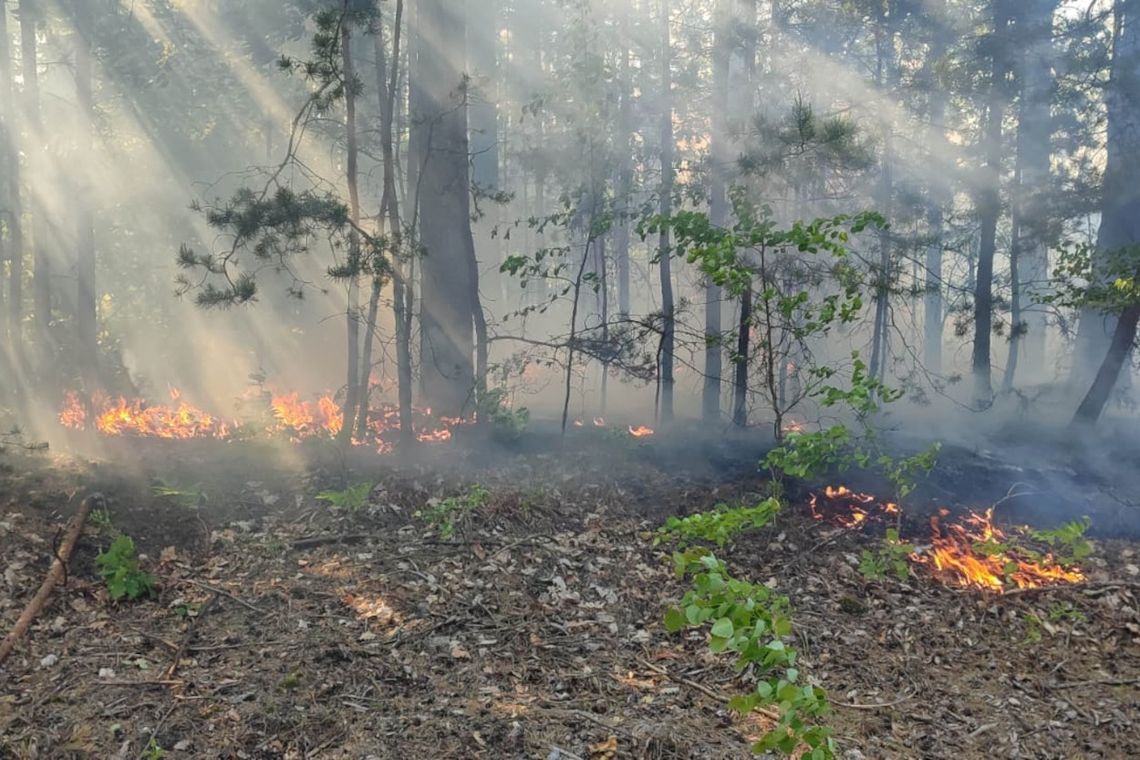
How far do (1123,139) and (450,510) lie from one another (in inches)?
638

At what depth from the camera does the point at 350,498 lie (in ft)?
26.6

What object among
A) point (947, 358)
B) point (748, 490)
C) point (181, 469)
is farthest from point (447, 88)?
point (947, 358)

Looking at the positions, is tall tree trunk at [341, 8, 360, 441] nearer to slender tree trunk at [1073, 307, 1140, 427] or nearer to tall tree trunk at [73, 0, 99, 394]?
tall tree trunk at [73, 0, 99, 394]

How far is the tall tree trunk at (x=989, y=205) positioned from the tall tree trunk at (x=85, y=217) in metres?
18.1

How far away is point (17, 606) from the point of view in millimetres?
5812

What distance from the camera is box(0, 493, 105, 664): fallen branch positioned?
17.5ft

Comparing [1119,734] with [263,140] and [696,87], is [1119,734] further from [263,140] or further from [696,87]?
[263,140]

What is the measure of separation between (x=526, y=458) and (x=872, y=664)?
19.6 ft

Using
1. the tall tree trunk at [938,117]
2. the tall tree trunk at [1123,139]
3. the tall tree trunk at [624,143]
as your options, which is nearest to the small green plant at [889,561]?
the tall tree trunk at [624,143]

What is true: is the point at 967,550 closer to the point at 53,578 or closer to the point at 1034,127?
the point at 53,578

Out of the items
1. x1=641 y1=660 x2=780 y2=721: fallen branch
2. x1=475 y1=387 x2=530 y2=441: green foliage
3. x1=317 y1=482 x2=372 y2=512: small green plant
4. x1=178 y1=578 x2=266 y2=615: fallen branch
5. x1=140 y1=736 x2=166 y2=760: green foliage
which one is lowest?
x1=641 y1=660 x2=780 y2=721: fallen branch

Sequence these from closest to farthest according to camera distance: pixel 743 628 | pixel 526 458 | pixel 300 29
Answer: pixel 743 628, pixel 526 458, pixel 300 29

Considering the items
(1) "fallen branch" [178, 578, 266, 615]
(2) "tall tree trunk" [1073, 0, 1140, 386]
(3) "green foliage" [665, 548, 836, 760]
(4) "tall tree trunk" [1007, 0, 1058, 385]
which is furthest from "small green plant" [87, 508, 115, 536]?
(2) "tall tree trunk" [1073, 0, 1140, 386]

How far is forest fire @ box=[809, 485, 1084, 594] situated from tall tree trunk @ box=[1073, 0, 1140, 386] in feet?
30.8
